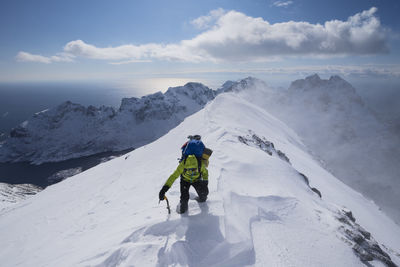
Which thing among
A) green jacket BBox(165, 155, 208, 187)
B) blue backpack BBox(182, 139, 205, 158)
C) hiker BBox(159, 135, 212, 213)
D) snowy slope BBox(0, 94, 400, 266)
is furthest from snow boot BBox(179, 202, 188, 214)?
blue backpack BBox(182, 139, 205, 158)

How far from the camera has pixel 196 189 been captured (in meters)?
7.43

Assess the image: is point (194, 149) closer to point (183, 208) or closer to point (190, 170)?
point (190, 170)

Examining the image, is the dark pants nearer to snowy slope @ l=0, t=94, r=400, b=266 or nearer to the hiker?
the hiker

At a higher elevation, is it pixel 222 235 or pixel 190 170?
pixel 190 170

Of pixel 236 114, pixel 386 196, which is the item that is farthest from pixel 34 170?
pixel 386 196

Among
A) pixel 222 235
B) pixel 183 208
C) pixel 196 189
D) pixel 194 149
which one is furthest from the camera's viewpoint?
pixel 196 189

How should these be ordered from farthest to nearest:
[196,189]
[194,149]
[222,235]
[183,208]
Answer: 1. [196,189]
2. [194,149]
3. [183,208]
4. [222,235]

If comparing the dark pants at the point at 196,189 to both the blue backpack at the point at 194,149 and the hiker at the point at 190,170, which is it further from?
the blue backpack at the point at 194,149

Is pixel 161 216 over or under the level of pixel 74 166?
over

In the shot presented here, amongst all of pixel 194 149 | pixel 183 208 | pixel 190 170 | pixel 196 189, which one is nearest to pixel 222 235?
pixel 183 208

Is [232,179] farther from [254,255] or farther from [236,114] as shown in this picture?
[236,114]

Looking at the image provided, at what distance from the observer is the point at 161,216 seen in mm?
7434

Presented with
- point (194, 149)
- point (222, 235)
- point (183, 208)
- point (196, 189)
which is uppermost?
point (194, 149)

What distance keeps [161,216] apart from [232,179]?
4.31 m
